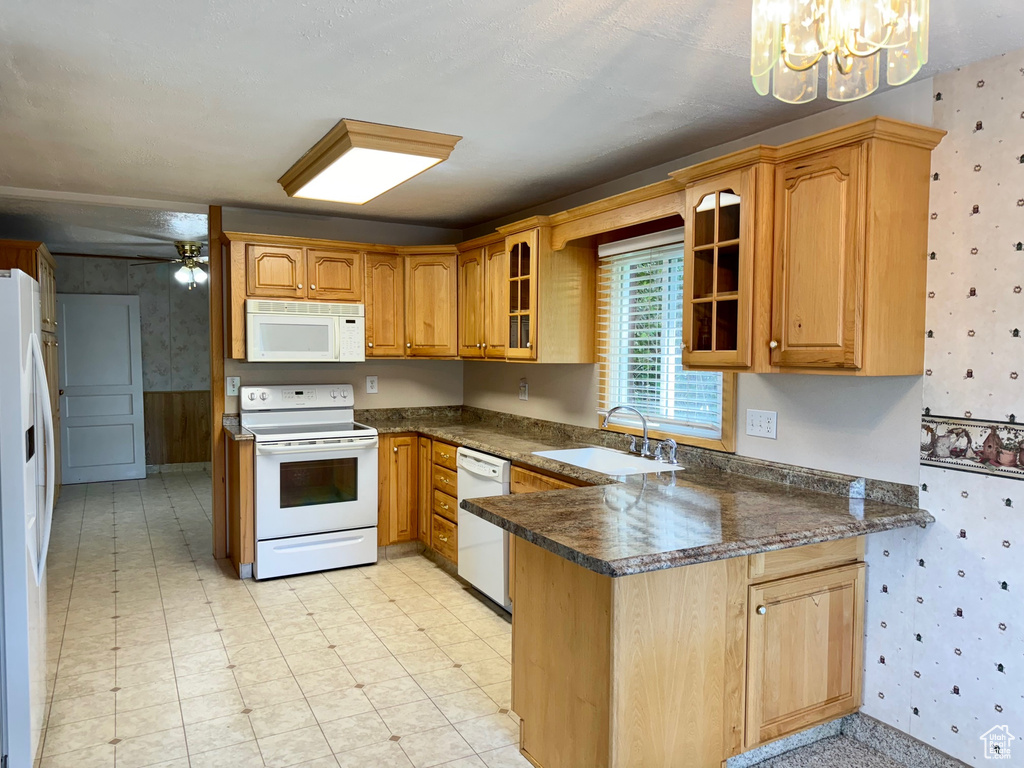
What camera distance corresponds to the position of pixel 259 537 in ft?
13.7

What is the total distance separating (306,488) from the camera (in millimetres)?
4293

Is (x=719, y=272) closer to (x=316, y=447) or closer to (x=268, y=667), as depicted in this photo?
(x=268, y=667)

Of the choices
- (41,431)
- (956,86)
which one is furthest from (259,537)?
(956,86)

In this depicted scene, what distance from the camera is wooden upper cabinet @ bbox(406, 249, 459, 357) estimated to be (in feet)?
15.7

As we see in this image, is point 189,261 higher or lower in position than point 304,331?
higher

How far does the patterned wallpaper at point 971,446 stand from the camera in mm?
2088

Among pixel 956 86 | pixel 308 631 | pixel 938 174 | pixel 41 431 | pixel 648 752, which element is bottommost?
pixel 308 631

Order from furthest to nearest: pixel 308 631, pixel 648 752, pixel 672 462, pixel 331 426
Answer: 1. pixel 331 426
2. pixel 308 631
3. pixel 672 462
4. pixel 648 752

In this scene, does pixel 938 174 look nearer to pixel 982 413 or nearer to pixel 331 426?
pixel 982 413

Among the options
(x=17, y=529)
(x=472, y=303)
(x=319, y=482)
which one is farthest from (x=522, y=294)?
(x=17, y=529)

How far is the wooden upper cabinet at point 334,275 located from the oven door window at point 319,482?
1.08 metres

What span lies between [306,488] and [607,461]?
1900mm

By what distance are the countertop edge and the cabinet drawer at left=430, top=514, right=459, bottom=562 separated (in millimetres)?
1932

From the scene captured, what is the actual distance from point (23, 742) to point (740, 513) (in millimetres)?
2318
